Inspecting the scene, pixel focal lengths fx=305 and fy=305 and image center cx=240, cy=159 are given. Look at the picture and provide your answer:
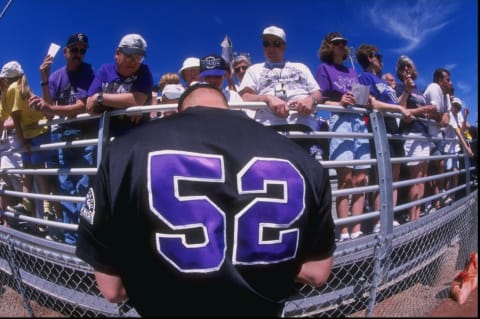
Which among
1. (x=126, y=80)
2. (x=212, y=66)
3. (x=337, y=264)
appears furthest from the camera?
(x=126, y=80)

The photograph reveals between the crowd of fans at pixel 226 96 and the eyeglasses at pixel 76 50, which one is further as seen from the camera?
the eyeglasses at pixel 76 50

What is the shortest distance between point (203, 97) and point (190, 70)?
8.19 feet

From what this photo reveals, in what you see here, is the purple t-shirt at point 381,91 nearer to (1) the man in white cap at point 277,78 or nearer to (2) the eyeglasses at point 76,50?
(1) the man in white cap at point 277,78

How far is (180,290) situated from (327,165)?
6.32 feet

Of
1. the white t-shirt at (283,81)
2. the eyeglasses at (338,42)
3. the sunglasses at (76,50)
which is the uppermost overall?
the eyeglasses at (338,42)

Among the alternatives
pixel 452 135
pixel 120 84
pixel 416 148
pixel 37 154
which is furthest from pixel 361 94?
pixel 37 154

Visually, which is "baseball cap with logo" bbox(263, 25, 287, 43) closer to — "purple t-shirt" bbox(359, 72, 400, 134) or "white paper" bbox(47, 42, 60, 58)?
"purple t-shirt" bbox(359, 72, 400, 134)

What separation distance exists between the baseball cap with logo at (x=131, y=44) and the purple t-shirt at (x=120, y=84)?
0.19 metres

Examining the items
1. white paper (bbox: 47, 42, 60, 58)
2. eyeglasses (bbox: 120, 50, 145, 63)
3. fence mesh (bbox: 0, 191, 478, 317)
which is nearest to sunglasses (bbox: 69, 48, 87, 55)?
white paper (bbox: 47, 42, 60, 58)

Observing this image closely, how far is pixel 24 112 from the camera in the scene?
11.1 feet

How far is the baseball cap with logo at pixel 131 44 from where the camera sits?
289 centimetres

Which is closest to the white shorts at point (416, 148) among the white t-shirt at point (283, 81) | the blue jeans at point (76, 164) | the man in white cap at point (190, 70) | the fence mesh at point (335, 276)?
the fence mesh at point (335, 276)

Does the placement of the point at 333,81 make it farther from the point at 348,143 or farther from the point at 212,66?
the point at 212,66

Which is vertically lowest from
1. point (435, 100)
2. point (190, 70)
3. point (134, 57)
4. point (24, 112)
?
point (24, 112)
